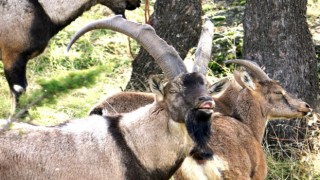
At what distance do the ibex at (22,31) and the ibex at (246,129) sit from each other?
324cm

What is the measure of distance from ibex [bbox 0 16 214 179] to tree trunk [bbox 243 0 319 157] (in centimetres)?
328

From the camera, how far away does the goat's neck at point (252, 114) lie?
8.14 meters

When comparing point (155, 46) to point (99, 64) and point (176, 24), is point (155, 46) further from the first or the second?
point (99, 64)

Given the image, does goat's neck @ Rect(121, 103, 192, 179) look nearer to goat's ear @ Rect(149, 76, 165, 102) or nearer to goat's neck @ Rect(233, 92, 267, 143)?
goat's ear @ Rect(149, 76, 165, 102)

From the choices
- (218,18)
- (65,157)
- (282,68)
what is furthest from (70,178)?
(218,18)

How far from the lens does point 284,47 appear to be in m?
9.25

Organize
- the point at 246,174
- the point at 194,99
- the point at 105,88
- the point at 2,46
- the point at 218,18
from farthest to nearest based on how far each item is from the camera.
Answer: the point at 218,18 → the point at 105,88 → the point at 2,46 → the point at 246,174 → the point at 194,99

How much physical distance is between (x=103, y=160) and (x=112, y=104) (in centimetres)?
221

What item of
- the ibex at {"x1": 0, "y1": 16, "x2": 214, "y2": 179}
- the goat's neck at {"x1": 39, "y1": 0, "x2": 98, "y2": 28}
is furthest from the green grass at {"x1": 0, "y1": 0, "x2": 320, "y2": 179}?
the ibex at {"x1": 0, "y1": 16, "x2": 214, "y2": 179}

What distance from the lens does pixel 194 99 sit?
229 inches

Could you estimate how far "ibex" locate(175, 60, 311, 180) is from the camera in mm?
6824

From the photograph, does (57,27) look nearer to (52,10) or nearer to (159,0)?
(52,10)

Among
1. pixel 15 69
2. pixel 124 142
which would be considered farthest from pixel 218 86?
pixel 15 69

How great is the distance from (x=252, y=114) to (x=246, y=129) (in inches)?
18.7
